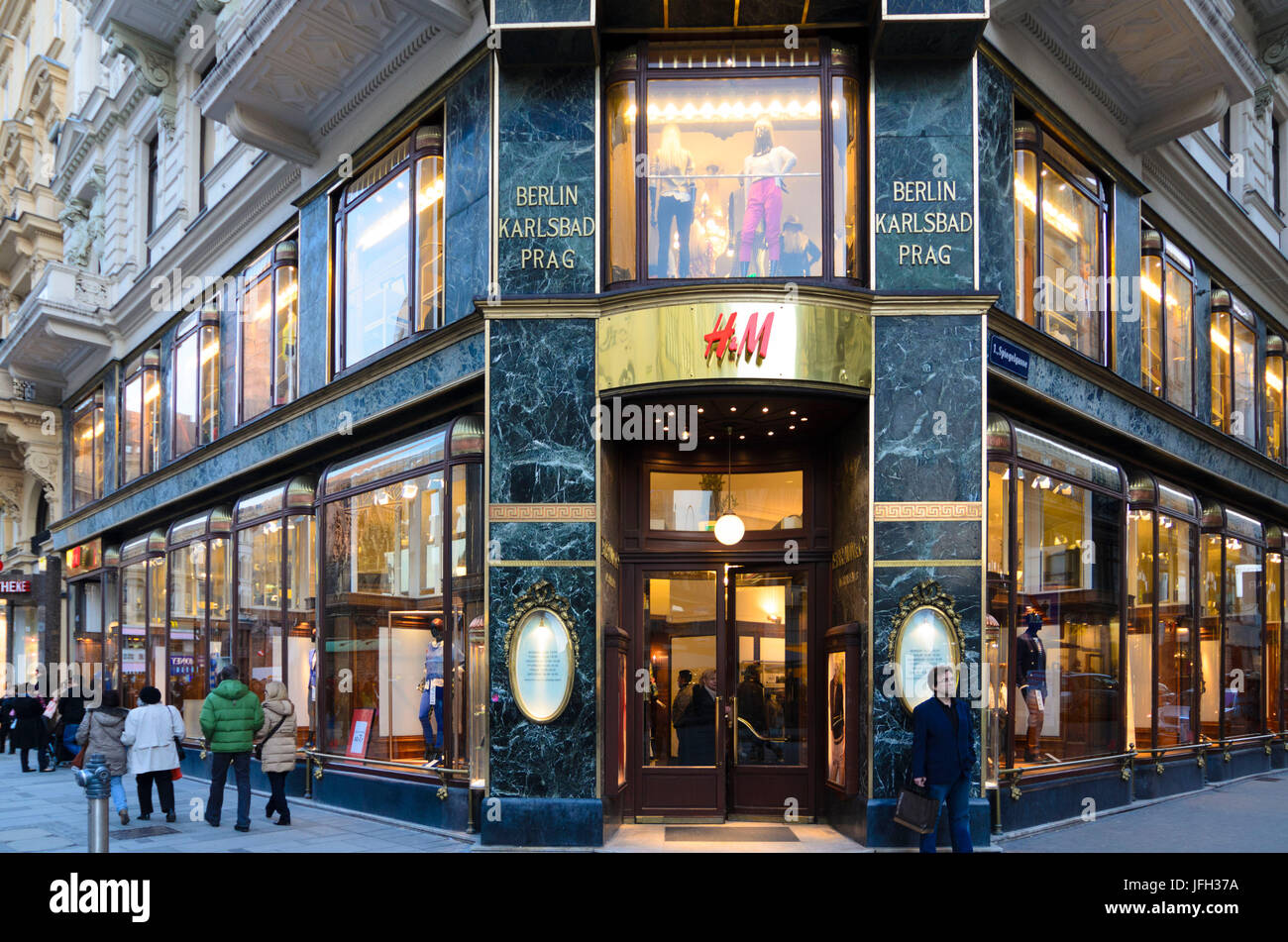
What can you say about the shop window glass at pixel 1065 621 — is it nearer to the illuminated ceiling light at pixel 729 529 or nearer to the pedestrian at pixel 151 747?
the illuminated ceiling light at pixel 729 529

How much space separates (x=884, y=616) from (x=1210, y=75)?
26.4 feet

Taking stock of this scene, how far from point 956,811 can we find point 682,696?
11.7 feet

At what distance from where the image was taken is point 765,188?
38.1 ft

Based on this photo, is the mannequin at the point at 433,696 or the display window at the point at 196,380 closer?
the mannequin at the point at 433,696

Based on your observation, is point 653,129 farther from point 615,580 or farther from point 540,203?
point 615,580

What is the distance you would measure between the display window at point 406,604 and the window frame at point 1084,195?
636 centimetres

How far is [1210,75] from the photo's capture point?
44.4ft

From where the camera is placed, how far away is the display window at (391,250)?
1311cm

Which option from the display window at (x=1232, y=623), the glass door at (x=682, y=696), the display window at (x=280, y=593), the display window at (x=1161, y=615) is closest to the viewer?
the glass door at (x=682, y=696)

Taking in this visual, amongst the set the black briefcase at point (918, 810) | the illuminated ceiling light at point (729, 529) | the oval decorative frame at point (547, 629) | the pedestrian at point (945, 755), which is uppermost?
the illuminated ceiling light at point (729, 529)

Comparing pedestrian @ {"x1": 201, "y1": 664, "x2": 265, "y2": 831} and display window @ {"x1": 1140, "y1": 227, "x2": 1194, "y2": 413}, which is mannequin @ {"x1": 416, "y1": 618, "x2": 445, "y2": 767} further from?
display window @ {"x1": 1140, "y1": 227, "x2": 1194, "y2": 413}

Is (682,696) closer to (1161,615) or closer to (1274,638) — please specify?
(1161,615)

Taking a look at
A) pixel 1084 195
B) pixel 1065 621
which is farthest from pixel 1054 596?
pixel 1084 195

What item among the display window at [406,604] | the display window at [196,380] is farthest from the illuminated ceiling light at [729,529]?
the display window at [196,380]
